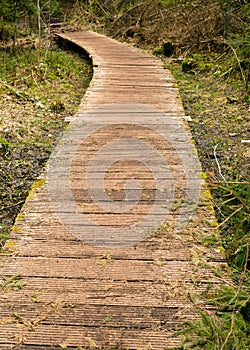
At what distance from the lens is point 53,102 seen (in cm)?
775

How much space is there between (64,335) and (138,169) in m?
2.25

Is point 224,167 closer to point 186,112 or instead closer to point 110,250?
point 186,112

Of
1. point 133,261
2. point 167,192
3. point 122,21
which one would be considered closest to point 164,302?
point 133,261

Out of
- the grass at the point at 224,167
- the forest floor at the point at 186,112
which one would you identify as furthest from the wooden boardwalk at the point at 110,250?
the forest floor at the point at 186,112

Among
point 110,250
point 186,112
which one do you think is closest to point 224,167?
point 186,112

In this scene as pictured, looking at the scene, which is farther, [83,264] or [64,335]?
[83,264]

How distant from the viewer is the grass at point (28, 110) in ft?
16.6

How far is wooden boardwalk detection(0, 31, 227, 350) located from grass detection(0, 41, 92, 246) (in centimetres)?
57

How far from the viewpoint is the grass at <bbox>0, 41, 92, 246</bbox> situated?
5.07 m

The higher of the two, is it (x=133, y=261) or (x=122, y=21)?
(x=133, y=261)

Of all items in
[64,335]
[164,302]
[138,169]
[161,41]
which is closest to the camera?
[64,335]

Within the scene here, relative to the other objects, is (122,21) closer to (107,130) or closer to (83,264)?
(107,130)

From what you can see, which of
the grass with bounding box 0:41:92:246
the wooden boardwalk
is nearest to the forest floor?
the grass with bounding box 0:41:92:246

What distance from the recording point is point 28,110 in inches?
284
